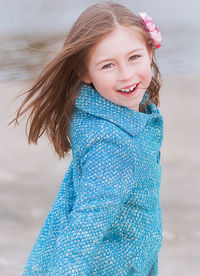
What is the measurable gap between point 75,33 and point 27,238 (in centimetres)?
154

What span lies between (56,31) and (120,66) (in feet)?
24.9

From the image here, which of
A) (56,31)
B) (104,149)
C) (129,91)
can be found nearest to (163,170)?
(129,91)

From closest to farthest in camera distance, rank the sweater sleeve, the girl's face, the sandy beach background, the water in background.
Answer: the sweater sleeve < the girl's face < the sandy beach background < the water in background

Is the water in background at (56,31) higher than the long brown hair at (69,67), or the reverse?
the water in background at (56,31)

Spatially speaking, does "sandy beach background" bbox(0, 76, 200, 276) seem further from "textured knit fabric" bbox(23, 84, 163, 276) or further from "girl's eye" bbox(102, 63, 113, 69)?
"girl's eye" bbox(102, 63, 113, 69)

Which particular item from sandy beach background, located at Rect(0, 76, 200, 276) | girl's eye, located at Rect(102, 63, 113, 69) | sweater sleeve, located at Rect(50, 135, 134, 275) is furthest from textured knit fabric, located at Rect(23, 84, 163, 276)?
sandy beach background, located at Rect(0, 76, 200, 276)

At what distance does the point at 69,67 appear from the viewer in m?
1.80

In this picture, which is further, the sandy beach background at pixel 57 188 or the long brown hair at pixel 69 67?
the sandy beach background at pixel 57 188

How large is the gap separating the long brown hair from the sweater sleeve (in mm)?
256

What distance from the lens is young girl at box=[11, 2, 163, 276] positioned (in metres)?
1.57

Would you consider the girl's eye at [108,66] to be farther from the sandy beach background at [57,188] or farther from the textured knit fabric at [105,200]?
the sandy beach background at [57,188]

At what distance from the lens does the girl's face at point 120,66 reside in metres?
1.69

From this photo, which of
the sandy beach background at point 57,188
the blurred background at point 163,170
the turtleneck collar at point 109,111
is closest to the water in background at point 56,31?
the blurred background at point 163,170

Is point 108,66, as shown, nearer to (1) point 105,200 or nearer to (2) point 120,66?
(2) point 120,66
